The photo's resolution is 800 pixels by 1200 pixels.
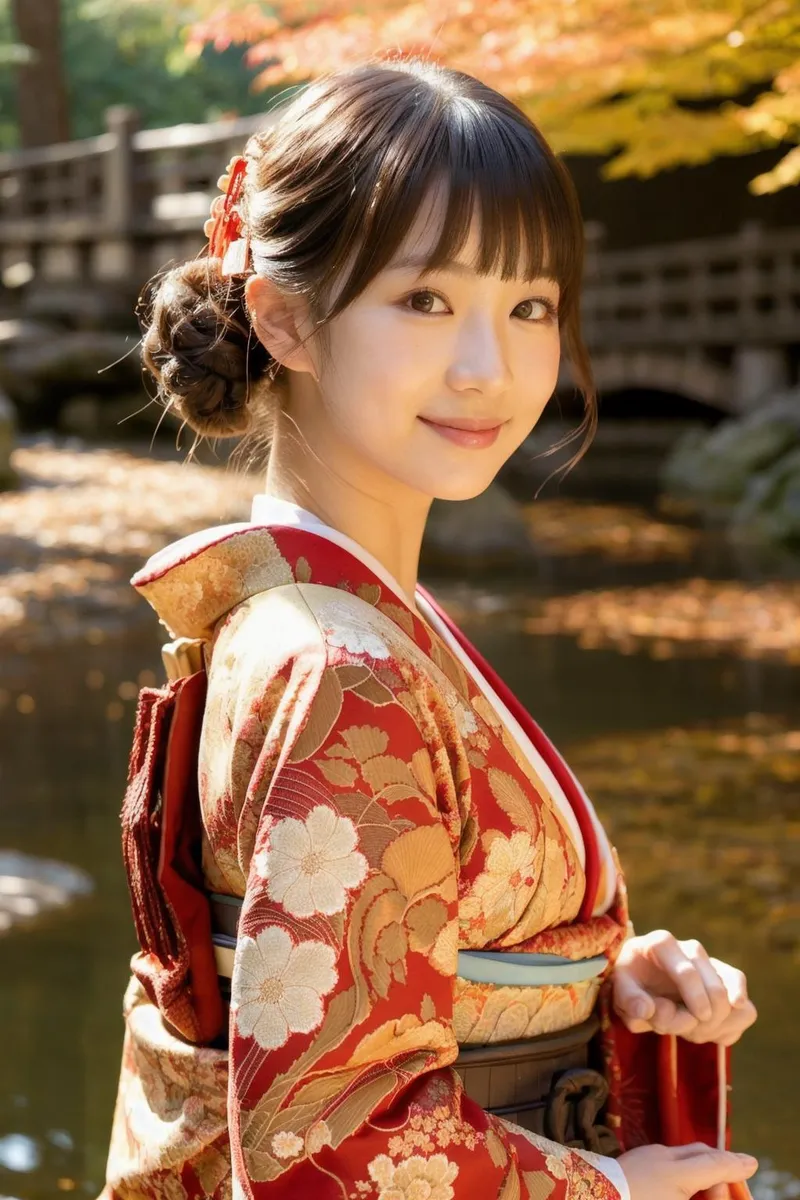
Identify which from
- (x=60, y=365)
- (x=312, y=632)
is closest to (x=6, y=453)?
(x=60, y=365)

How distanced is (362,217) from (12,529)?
914cm

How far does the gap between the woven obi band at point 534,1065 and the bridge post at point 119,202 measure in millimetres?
15517


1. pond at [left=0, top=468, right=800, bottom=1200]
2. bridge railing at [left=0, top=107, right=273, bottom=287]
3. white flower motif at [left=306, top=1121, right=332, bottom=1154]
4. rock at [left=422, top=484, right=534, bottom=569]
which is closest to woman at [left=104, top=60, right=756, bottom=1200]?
white flower motif at [left=306, top=1121, right=332, bottom=1154]

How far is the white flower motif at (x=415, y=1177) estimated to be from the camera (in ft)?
3.90

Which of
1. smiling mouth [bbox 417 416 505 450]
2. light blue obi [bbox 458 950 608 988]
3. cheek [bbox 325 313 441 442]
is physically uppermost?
cheek [bbox 325 313 441 442]

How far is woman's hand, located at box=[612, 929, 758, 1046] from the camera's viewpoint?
1.62m

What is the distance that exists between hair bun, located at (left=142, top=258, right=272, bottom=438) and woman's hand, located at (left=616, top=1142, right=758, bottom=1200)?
2.88ft

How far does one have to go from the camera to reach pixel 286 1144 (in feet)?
3.84

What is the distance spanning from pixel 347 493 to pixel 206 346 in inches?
10.1

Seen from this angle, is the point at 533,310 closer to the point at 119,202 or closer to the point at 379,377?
the point at 379,377

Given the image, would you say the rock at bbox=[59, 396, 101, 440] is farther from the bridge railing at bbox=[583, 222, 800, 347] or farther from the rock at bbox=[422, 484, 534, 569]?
the rock at bbox=[422, 484, 534, 569]

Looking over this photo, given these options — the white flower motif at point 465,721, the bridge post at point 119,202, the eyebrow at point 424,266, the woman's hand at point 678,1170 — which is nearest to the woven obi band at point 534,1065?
the woman's hand at point 678,1170

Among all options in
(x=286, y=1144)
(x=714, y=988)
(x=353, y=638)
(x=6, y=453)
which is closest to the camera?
(x=286, y=1144)

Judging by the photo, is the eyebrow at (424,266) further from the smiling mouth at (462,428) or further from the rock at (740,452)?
the rock at (740,452)
